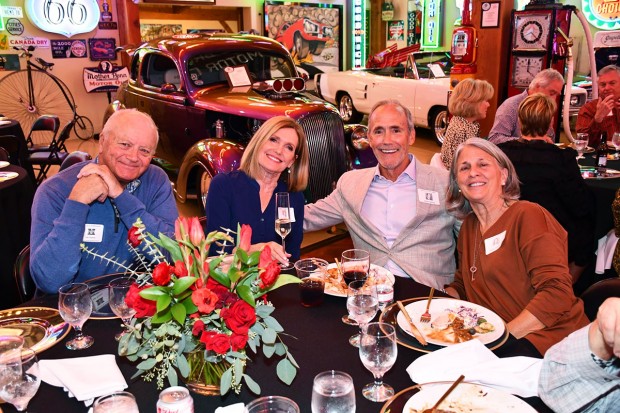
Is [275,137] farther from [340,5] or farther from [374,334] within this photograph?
[340,5]

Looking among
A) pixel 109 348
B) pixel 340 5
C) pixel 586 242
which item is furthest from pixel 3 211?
pixel 340 5

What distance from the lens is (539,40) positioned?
20.8ft

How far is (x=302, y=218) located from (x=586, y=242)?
194 centimetres

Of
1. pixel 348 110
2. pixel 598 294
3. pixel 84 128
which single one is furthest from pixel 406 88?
pixel 598 294

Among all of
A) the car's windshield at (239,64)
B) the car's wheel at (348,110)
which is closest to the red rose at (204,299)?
the car's windshield at (239,64)

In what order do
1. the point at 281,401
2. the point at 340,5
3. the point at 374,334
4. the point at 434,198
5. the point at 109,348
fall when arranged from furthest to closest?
the point at 340,5 < the point at 434,198 < the point at 109,348 < the point at 374,334 < the point at 281,401

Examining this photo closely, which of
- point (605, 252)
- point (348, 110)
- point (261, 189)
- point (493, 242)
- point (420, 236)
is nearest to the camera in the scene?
point (493, 242)

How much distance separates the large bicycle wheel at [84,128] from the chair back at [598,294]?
31.8ft

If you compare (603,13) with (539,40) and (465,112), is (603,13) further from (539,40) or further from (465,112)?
(465,112)

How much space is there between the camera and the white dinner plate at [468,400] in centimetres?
130

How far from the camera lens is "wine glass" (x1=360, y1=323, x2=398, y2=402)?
133cm

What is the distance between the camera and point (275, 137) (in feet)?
8.86

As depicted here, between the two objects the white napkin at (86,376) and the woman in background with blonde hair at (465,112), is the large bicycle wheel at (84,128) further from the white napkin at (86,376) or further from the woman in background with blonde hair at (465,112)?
the white napkin at (86,376)

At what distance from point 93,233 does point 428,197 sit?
146 centimetres
